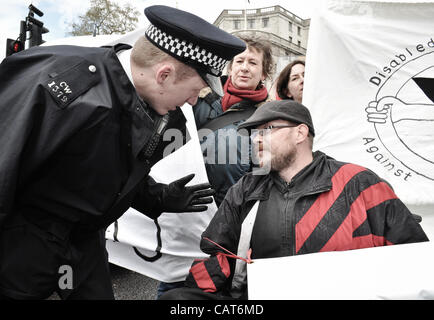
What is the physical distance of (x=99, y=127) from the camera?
1237 millimetres

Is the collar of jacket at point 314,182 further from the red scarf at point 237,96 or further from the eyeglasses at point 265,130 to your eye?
the red scarf at point 237,96

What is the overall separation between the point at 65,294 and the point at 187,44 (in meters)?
1.17

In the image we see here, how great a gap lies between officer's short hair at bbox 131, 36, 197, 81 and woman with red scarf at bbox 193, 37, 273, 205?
2.73 feet

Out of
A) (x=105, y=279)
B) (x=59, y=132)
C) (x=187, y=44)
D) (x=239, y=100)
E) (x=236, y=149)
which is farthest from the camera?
(x=239, y=100)

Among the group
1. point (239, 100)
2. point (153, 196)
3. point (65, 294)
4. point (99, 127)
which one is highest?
point (99, 127)

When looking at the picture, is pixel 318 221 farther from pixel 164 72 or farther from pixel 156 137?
pixel 164 72

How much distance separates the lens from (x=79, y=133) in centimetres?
120

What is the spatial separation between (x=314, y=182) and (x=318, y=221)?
22 cm

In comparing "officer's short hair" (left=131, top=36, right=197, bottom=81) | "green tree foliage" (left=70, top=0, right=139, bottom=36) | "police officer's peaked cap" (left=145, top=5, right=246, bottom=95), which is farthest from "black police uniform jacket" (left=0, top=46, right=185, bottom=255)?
"green tree foliage" (left=70, top=0, right=139, bottom=36)

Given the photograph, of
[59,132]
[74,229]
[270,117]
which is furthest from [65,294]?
[270,117]

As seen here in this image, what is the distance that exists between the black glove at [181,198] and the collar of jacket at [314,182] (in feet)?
0.84

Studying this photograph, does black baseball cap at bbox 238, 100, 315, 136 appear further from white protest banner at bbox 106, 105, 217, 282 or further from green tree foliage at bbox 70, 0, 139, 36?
green tree foliage at bbox 70, 0, 139, 36

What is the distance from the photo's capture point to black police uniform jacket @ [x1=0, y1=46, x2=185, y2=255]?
44.6 inches
